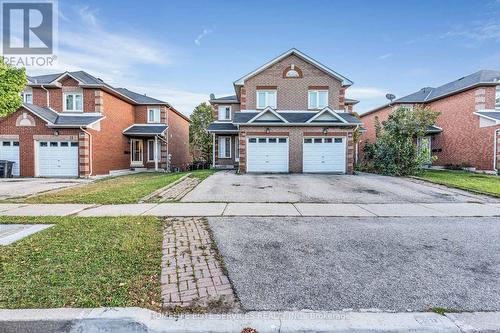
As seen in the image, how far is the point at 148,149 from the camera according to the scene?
24500 millimetres

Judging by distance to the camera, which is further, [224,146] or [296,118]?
[224,146]

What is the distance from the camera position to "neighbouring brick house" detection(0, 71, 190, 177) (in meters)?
17.2

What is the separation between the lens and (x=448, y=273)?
3.62 meters

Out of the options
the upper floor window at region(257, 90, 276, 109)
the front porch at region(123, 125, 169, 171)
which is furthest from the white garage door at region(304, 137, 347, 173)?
the front porch at region(123, 125, 169, 171)

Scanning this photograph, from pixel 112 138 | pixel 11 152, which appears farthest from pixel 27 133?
pixel 112 138

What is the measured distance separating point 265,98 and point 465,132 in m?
16.8

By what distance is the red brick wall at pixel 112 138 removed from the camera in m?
18.7

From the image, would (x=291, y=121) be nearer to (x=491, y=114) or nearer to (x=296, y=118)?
(x=296, y=118)

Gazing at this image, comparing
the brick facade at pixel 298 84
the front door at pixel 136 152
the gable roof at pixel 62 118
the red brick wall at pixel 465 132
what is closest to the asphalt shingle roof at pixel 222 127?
the brick facade at pixel 298 84

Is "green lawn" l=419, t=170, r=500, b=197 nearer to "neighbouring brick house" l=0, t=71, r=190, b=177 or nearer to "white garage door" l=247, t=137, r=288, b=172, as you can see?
"white garage door" l=247, t=137, r=288, b=172

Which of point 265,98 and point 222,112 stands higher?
point 265,98

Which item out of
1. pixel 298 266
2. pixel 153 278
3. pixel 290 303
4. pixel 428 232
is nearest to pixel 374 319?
pixel 290 303

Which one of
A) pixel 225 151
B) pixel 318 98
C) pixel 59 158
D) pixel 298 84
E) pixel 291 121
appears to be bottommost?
pixel 59 158

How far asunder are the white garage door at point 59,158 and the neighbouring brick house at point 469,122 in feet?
86.2
